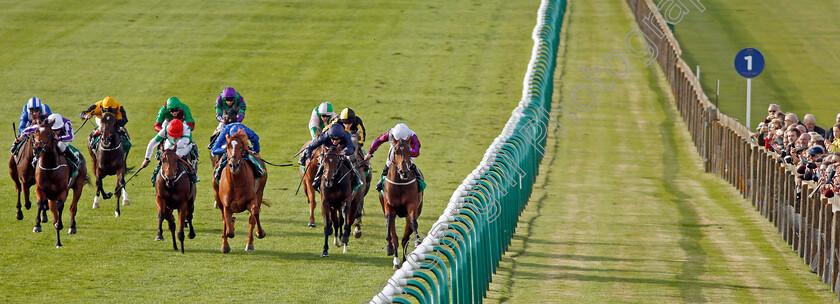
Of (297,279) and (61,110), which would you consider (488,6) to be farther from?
(297,279)

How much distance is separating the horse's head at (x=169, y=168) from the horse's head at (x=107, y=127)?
2.08 meters

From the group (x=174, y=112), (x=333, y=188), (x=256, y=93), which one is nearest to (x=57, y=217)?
(x=174, y=112)

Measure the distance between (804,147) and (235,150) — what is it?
7680mm

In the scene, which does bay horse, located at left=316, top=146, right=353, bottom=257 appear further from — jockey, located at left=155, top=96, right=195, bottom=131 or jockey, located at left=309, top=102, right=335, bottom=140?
jockey, located at left=155, top=96, right=195, bottom=131

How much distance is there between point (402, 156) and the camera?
1324cm

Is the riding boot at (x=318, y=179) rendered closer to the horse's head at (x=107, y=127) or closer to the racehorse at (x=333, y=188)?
the racehorse at (x=333, y=188)

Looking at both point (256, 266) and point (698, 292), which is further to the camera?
point (256, 266)

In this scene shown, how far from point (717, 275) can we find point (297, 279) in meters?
4.71

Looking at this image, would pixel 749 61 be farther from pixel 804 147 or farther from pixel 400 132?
pixel 400 132

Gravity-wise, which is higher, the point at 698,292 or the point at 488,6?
the point at 488,6

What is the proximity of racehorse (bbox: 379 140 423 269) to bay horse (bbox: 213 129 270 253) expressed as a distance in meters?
1.87

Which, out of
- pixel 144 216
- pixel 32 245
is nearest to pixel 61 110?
pixel 144 216

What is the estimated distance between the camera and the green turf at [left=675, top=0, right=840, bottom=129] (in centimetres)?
2870

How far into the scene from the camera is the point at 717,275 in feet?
41.7
